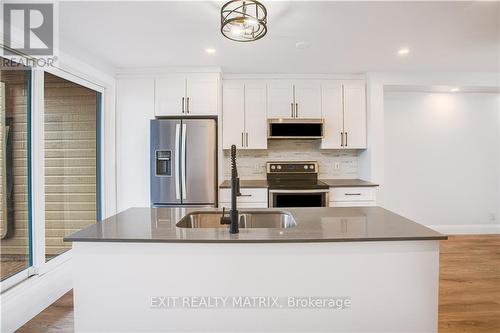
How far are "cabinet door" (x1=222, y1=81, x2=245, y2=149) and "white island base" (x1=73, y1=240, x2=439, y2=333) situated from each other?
7.96ft

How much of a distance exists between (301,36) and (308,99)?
128 cm

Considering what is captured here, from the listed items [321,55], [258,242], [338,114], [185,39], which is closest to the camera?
[258,242]

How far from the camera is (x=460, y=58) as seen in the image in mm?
3182

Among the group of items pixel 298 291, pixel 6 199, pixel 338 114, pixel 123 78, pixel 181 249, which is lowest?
pixel 298 291

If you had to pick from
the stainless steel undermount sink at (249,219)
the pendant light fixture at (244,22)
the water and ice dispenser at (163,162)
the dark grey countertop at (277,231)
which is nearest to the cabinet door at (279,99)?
the water and ice dispenser at (163,162)

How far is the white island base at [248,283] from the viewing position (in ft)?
4.73

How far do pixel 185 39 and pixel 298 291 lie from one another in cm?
240

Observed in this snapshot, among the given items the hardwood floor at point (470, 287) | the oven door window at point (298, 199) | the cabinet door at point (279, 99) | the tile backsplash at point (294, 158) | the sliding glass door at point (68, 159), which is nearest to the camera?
the hardwood floor at point (470, 287)

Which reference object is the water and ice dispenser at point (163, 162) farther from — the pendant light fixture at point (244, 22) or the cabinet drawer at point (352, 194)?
the cabinet drawer at point (352, 194)

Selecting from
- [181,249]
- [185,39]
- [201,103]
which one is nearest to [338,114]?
[201,103]

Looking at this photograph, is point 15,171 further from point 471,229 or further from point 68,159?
point 471,229

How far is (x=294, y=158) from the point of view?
411 cm

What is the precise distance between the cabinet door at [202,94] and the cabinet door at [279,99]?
2.45ft

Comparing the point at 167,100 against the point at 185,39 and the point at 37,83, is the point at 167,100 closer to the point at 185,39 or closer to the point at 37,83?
the point at 185,39
